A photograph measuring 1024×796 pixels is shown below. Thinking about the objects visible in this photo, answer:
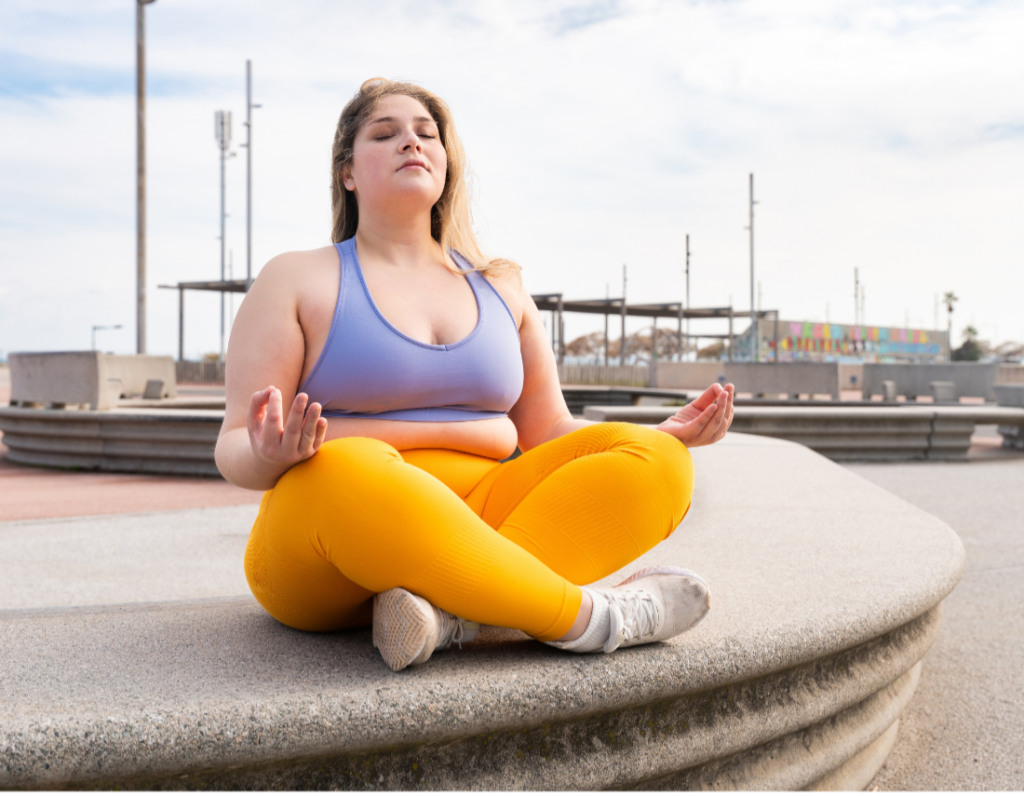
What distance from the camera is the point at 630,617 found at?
5.32 ft

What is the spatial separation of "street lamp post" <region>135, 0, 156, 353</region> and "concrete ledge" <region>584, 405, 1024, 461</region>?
9933 millimetres

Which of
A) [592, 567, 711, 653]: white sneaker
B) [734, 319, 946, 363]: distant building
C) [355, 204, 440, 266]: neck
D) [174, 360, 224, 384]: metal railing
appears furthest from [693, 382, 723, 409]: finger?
[734, 319, 946, 363]: distant building

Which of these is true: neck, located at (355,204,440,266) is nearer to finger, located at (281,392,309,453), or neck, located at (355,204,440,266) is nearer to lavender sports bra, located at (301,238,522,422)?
lavender sports bra, located at (301,238,522,422)

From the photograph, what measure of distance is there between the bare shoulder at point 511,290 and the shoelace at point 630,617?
82cm

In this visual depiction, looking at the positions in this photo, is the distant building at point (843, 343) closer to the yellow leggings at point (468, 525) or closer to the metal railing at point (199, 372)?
the metal railing at point (199, 372)

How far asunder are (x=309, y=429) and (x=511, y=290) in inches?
34.8

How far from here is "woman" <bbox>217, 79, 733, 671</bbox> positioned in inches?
58.9

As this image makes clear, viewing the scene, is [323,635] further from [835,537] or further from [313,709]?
[835,537]

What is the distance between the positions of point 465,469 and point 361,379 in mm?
325

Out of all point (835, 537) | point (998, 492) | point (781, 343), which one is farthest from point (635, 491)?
point (781, 343)

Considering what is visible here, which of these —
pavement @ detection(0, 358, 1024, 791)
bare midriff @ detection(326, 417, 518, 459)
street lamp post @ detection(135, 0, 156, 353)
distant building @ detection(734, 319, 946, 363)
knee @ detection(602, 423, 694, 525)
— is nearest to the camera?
knee @ detection(602, 423, 694, 525)

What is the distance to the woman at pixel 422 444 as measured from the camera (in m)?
1.50

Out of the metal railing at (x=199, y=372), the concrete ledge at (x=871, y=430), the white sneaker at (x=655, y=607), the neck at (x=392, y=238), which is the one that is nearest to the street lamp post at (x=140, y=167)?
the concrete ledge at (x=871, y=430)

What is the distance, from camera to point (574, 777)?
1560 millimetres
